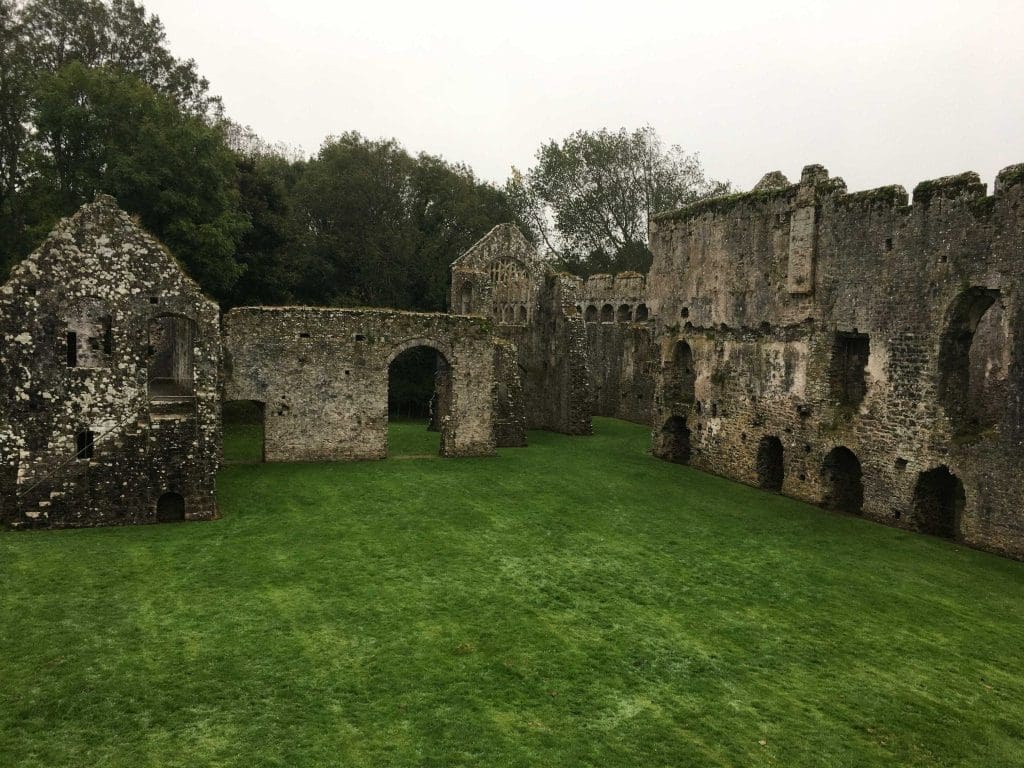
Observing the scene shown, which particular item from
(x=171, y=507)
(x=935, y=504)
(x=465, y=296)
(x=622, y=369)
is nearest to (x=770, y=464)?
(x=935, y=504)

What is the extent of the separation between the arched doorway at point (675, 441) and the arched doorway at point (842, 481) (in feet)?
18.0

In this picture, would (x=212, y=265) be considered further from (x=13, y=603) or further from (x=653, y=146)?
(x=653, y=146)

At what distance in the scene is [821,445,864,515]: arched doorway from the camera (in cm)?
1630

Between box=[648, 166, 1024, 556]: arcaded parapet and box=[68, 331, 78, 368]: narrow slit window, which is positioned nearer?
box=[68, 331, 78, 368]: narrow slit window

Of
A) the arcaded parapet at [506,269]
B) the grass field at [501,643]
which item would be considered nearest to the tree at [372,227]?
the arcaded parapet at [506,269]

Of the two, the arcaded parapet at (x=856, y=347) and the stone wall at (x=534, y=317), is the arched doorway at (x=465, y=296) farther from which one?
the arcaded parapet at (x=856, y=347)

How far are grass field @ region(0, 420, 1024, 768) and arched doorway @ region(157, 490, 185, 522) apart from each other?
0.53 metres

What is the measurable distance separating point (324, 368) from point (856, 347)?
13216mm

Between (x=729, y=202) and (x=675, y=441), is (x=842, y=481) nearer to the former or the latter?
(x=675, y=441)

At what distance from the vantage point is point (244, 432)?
2373cm

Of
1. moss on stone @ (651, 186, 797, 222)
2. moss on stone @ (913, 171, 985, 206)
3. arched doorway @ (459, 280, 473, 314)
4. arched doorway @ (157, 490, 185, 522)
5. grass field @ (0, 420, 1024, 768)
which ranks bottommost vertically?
grass field @ (0, 420, 1024, 768)

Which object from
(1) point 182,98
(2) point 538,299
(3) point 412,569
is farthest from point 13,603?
(1) point 182,98

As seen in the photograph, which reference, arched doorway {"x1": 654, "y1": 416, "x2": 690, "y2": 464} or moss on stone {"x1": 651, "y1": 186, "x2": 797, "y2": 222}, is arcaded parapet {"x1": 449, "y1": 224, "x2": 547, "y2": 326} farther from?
arched doorway {"x1": 654, "y1": 416, "x2": 690, "y2": 464}

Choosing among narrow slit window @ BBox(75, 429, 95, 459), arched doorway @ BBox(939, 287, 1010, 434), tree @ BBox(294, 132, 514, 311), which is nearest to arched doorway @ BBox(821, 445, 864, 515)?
arched doorway @ BBox(939, 287, 1010, 434)
